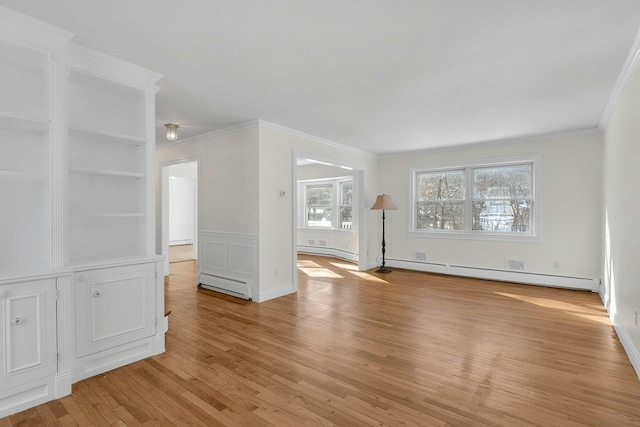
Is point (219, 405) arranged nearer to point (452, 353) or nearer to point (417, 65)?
point (452, 353)

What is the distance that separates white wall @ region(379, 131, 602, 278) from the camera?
503cm

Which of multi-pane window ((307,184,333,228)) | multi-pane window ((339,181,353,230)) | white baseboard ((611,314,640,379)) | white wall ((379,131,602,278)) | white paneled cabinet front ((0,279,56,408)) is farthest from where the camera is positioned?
multi-pane window ((307,184,333,228))

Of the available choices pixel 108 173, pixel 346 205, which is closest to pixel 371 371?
pixel 108 173

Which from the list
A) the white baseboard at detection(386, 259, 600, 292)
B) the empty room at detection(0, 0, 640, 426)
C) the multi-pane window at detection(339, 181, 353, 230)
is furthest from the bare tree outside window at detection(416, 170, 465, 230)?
the multi-pane window at detection(339, 181, 353, 230)

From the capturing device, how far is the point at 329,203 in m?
9.00

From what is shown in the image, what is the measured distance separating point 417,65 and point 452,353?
8.47ft

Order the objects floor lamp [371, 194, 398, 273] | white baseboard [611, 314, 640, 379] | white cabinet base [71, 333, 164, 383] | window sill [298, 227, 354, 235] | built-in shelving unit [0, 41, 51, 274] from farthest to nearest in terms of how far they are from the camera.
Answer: window sill [298, 227, 354, 235] < floor lamp [371, 194, 398, 273] < white baseboard [611, 314, 640, 379] < white cabinet base [71, 333, 164, 383] < built-in shelving unit [0, 41, 51, 274]

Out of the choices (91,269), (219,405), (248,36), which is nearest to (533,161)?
(248,36)

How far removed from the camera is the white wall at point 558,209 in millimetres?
5031

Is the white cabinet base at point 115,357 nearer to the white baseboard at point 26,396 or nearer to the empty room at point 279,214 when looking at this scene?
the empty room at point 279,214

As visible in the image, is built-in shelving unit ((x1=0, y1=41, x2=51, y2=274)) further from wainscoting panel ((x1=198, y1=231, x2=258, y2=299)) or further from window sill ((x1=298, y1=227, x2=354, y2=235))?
window sill ((x1=298, y1=227, x2=354, y2=235))

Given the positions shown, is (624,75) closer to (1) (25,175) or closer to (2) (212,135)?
(1) (25,175)

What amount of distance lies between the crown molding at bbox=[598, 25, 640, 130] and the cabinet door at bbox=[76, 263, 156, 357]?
4.27m

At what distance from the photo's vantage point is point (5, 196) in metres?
2.31
